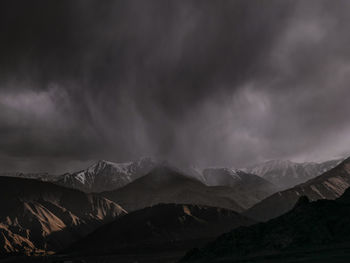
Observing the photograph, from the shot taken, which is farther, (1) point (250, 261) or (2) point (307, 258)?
(1) point (250, 261)

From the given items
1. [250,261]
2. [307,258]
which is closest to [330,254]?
[307,258]

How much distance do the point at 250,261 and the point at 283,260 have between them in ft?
62.1

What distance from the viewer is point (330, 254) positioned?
181 m

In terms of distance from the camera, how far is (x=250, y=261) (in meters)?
196

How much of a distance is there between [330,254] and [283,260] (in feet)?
61.5

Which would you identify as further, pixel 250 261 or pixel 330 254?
pixel 250 261

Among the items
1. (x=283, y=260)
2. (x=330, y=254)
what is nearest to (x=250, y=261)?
(x=283, y=260)

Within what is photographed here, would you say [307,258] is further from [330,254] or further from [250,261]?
[250,261]

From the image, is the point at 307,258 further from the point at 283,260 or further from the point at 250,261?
the point at 250,261

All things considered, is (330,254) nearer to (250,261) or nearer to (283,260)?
(283,260)

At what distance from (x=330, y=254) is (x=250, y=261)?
33.1 meters

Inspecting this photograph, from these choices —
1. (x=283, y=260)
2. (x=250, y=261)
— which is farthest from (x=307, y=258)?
(x=250, y=261)
